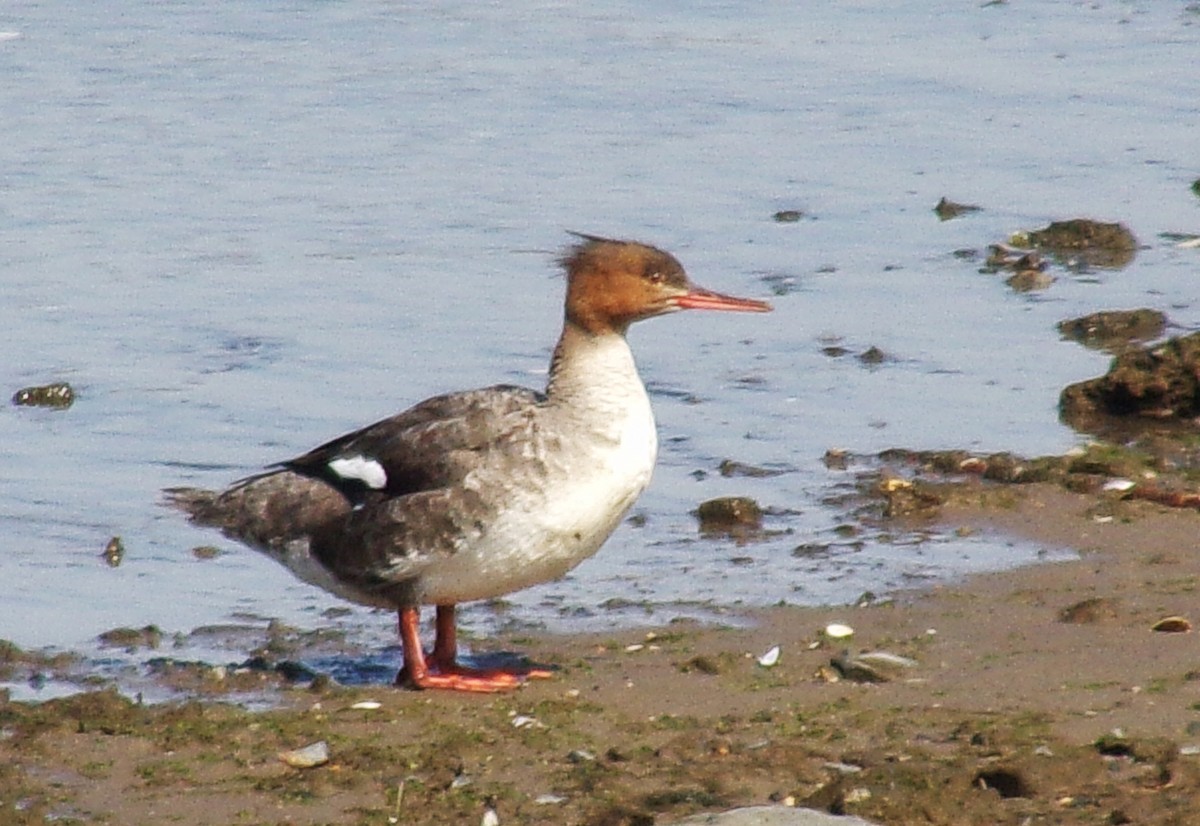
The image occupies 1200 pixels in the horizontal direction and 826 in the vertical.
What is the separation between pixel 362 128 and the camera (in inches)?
606

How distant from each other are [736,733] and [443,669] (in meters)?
1.31

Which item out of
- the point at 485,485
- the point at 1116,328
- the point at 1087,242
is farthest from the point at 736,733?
the point at 1087,242

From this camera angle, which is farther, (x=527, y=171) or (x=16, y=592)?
(x=527, y=171)

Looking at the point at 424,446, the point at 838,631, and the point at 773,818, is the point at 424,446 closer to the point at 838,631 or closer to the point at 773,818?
the point at 838,631

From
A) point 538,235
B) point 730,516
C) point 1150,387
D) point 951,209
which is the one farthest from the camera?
point 951,209

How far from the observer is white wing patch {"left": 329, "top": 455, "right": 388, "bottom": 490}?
285 inches

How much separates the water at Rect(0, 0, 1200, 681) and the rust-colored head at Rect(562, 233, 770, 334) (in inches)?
40.5

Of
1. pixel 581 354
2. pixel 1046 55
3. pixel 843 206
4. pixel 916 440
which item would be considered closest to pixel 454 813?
pixel 581 354

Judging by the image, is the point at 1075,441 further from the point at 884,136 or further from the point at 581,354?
the point at 884,136

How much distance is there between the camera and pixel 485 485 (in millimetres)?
7008

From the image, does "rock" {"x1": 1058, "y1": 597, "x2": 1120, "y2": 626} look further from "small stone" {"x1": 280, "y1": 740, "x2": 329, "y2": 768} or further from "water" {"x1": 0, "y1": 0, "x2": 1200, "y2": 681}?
"small stone" {"x1": 280, "y1": 740, "x2": 329, "y2": 768}

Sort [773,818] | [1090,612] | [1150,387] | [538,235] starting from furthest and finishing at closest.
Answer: [538,235] → [1150,387] → [1090,612] → [773,818]

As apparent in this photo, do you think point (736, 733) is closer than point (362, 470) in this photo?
Yes

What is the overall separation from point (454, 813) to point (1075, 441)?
4.34 metres
